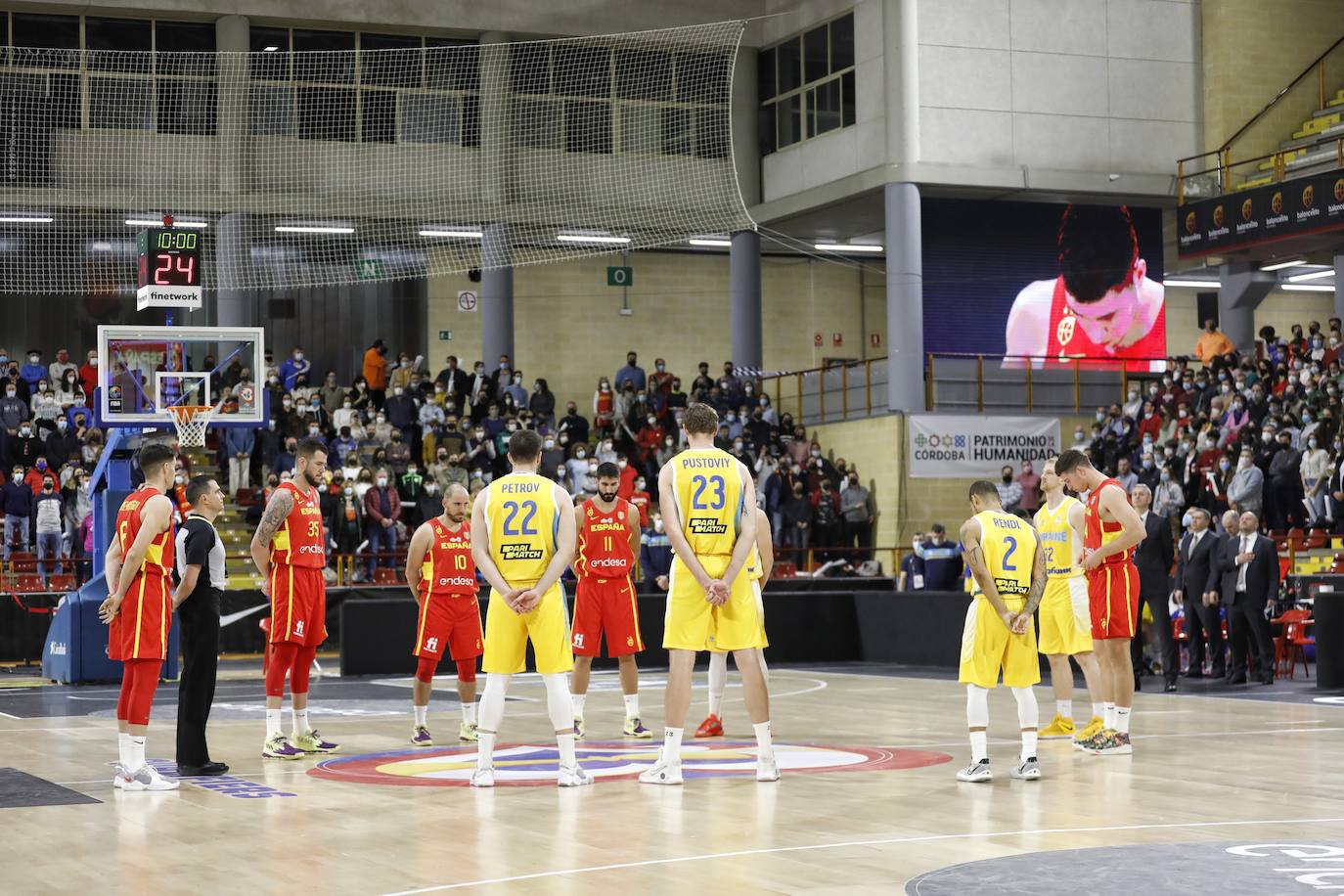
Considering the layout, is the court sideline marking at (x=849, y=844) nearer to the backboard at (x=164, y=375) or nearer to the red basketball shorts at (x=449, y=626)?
the red basketball shorts at (x=449, y=626)

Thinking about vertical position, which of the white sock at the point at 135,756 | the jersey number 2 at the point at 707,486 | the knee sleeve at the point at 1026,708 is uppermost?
the jersey number 2 at the point at 707,486

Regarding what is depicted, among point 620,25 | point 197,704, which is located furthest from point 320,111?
point 197,704

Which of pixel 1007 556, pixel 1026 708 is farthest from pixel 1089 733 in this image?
pixel 1007 556

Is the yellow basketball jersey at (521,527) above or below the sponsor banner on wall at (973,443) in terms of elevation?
below

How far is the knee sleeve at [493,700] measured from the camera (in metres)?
10.5

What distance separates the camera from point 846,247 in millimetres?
43125

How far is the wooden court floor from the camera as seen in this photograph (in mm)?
7723

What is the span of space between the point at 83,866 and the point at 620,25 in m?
31.6

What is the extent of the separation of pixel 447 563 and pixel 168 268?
28.3 feet

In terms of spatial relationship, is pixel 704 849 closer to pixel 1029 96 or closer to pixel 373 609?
pixel 373 609

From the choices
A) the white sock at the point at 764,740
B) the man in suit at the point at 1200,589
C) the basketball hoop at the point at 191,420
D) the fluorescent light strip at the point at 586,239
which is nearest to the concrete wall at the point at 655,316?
the fluorescent light strip at the point at 586,239

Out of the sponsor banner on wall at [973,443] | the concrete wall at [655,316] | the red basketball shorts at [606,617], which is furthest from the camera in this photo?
the concrete wall at [655,316]

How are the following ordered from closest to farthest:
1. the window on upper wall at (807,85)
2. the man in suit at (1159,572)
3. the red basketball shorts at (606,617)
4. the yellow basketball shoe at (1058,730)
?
the yellow basketball shoe at (1058,730), the red basketball shorts at (606,617), the man in suit at (1159,572), the window on upper wall at (807,85)

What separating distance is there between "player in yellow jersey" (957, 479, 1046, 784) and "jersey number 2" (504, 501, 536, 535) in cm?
271
